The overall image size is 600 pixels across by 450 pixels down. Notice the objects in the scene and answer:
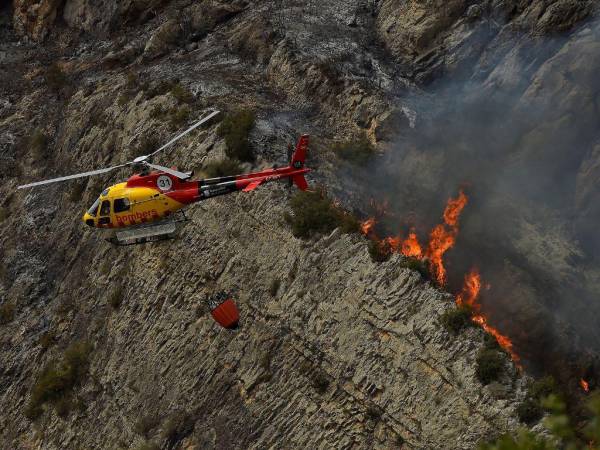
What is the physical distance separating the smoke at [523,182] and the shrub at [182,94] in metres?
10.8

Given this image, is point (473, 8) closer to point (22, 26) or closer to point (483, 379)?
point (483, 379)

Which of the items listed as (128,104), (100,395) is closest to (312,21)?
(128,104)

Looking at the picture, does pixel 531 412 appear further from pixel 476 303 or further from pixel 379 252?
pixel 379 252

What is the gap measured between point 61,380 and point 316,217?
14.5 m

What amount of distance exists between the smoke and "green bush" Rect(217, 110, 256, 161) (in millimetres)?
5878

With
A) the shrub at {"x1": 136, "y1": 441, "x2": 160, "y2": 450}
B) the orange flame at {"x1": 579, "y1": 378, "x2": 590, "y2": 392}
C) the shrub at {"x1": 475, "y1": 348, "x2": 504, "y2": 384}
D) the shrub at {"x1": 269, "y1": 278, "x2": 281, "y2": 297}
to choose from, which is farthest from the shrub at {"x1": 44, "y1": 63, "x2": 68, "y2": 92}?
the orange flame at {"x1": 579, "y1": 378, "x2": 590, "y2": 392}

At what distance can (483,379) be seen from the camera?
20.4 m

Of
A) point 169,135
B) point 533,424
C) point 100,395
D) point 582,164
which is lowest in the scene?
point 100,395

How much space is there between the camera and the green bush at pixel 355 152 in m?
32.2

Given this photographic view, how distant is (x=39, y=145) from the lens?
42.7 meters

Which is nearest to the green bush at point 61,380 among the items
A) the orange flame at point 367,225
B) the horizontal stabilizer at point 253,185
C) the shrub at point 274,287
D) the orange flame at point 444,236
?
the shrub at point 274,287

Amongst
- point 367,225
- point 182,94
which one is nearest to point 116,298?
point 182,94

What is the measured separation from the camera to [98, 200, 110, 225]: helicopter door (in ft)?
92.6

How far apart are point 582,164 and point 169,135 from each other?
19.4 metres
